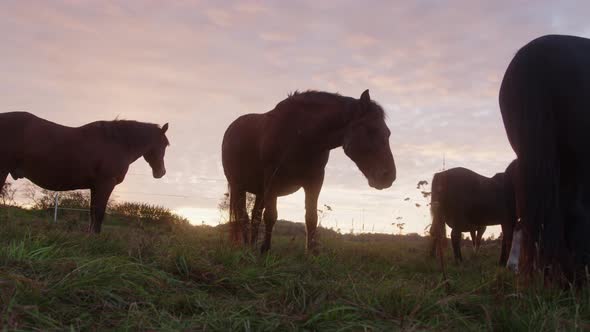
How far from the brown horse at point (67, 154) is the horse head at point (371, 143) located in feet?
15.3

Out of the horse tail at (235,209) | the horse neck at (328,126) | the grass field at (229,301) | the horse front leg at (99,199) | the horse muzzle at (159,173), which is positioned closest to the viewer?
the grass field at (229,301)

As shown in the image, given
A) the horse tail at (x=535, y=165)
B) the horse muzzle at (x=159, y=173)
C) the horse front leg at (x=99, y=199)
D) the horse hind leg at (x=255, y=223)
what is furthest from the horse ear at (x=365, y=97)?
the horse muzzle at (x=159, y=173)

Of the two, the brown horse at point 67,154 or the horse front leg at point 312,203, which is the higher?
the brown horse at point 67,154

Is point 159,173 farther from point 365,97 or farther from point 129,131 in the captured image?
point 365,97

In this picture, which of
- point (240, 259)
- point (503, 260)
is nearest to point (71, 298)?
point (240, 259)

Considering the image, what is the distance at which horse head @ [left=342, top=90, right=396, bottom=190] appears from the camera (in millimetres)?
6199

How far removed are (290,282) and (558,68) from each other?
2300 mm

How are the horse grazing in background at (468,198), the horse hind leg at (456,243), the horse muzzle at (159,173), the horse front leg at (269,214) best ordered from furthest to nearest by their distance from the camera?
the horse muzzle at (159,173) → the horse grazing in background at (468,198) → the horse hind leg at (456,243) → the horse front leg at (269,214)

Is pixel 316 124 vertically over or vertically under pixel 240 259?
over

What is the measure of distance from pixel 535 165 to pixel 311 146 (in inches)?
143

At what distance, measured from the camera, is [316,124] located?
260 inches

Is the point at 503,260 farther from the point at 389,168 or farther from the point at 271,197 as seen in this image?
the point at 271,197

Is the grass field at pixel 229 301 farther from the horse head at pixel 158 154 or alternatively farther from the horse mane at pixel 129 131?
the horse head at pixel 158 154

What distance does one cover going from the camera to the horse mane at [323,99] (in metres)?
6.37
